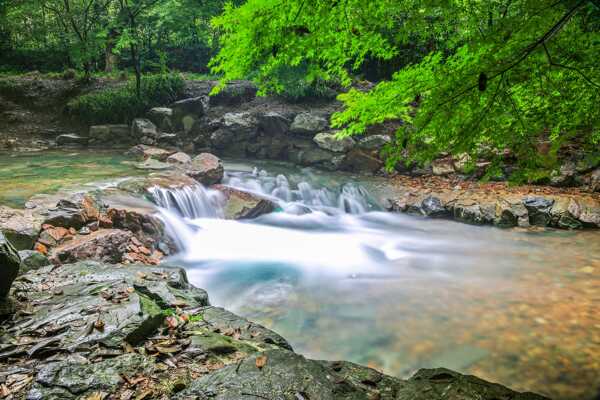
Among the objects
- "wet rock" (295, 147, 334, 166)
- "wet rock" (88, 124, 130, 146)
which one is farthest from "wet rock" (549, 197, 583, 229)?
"wet rock" (88, 124, 130, 146)

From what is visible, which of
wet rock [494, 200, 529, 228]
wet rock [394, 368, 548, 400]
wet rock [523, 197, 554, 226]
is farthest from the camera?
wet rock [494, 200, 529, 228]

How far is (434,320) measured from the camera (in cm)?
512

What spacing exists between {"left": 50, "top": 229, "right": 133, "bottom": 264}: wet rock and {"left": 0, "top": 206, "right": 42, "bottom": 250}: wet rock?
402mm

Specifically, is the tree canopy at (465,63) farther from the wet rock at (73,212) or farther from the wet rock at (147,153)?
the wet rock at (147,153)

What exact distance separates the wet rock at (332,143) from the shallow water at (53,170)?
681 cm

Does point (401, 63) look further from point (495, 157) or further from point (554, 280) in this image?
point (495, 157)

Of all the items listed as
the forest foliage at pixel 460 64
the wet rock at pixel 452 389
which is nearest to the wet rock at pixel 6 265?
the forest foliage at pixel 460 64

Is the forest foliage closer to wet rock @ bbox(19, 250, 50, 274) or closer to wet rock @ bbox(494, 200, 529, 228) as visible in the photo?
wet rock @ bbox(19, 250, 50, 274)

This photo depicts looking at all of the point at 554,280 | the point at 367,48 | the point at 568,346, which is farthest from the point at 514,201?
the point at 367,48

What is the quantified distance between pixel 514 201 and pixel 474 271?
4.03 meters

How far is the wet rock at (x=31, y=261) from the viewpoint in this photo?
15.0ft

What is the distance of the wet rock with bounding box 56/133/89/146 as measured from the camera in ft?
48.5

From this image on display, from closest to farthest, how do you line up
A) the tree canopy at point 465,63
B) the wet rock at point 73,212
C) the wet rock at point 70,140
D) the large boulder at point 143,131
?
the tree canopy at point 465,63, the wet rock at point 73,212, the wet rock at point 70,140, the large boulder at point 143,131

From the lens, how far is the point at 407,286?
6.45 m
